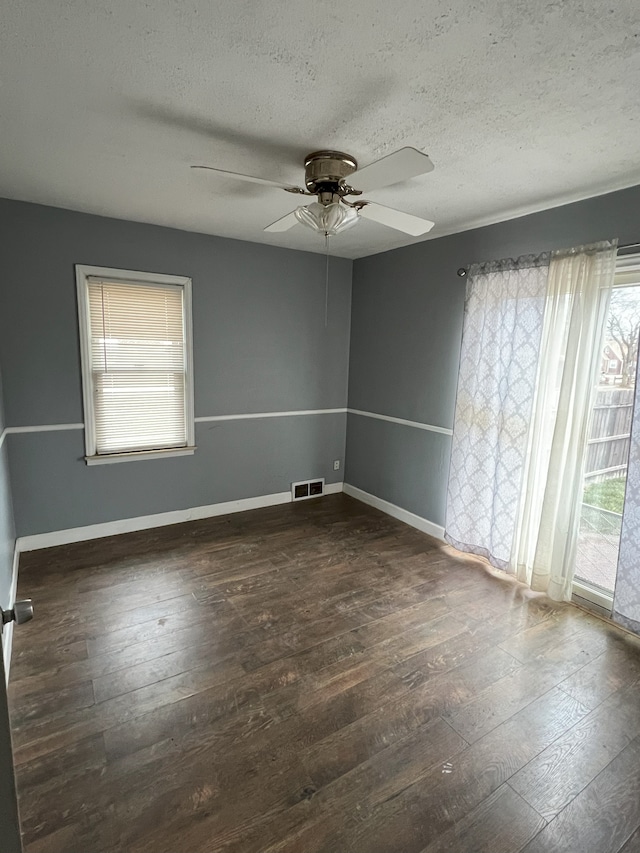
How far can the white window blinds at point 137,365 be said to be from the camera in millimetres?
3232

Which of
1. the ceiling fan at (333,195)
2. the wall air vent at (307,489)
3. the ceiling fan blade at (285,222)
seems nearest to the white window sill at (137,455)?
the wall air vent at (307,489)

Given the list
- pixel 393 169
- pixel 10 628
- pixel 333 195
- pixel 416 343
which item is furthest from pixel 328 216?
pixel 10 628

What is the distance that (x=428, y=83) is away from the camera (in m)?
1.49

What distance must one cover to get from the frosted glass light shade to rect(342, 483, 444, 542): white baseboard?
2.58 m

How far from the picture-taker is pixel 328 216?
194cm

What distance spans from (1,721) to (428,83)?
A: 2075 mm

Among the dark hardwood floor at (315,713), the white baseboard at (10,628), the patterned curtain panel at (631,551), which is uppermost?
the patterned curtain panel at (631,551)

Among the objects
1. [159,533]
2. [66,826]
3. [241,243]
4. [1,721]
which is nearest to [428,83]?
[1,721]

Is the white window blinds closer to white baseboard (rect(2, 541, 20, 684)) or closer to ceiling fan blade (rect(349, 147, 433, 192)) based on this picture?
white baseboard (rect(2, 541, 20, 684))

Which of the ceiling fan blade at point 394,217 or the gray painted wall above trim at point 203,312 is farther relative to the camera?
the gray painted wall above trim at point 203,312

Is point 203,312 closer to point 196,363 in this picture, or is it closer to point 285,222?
point 196,363

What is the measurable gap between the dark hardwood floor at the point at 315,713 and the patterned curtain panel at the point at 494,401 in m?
0.41

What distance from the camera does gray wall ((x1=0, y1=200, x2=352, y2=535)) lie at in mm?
2975

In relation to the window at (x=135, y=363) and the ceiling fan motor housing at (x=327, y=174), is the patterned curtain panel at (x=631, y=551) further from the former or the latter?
the window at (x=135, y=363)
